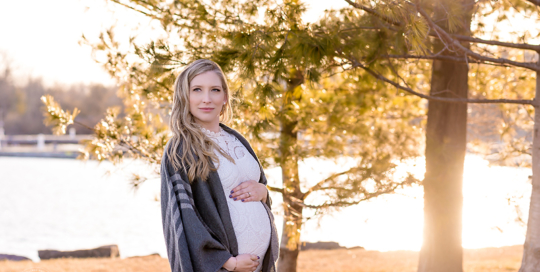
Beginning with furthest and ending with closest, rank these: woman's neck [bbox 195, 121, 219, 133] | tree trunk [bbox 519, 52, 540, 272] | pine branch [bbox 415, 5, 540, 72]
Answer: tree trunk [bbox 519, 52, 540, 272]
pine branch [bbox 415, 5, 540, 72]
woman's neck [bbox 195, 121, 219, 133]

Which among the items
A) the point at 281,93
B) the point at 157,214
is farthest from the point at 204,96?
the point at 157,214

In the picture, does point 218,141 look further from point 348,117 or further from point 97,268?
point 97,268

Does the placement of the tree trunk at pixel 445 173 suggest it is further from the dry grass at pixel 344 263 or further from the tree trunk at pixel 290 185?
the dry grass at pixel 344 263

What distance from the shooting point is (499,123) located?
5.65 metres

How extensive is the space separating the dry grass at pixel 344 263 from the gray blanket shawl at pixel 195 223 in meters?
4.60

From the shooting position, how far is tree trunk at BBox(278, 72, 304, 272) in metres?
4.14

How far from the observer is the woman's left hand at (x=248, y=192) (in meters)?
1.91

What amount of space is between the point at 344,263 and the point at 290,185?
2.78m

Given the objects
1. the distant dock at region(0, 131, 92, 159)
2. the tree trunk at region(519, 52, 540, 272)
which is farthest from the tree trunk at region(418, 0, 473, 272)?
the distant dock at region(0, 131, 92, 159)

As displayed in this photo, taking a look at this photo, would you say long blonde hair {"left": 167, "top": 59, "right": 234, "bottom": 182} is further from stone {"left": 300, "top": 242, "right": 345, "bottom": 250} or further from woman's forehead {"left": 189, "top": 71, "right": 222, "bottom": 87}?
stone {"left": 300, "top": 242, "right": 345, "bottom": 250}

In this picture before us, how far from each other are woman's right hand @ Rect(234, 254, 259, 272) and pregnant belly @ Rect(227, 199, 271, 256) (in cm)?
4

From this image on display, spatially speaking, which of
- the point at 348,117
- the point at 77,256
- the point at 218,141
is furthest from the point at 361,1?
the point at 77,256

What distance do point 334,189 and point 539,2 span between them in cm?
217

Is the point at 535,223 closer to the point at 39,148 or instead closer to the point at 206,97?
the point at 206,97
